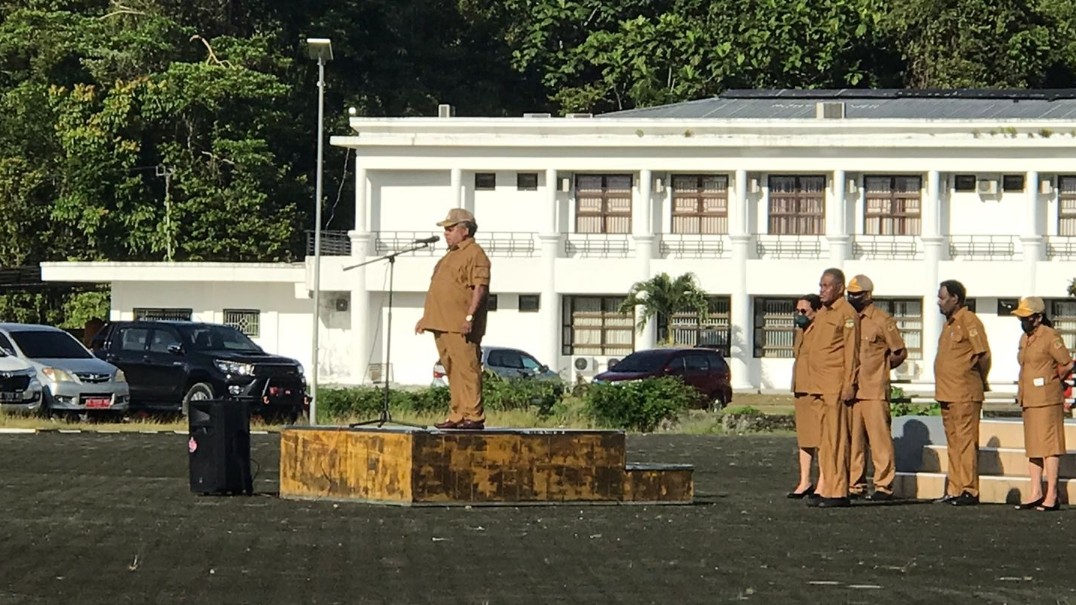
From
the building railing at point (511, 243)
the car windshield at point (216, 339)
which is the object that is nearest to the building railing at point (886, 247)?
the building railing at point (511, 243)

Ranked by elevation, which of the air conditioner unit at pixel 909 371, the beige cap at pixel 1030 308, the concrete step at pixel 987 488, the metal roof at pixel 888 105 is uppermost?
the metal roof at pixel 888 105

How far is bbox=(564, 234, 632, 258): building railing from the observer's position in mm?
62375

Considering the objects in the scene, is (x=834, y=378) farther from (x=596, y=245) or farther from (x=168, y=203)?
(x=168, y=203)

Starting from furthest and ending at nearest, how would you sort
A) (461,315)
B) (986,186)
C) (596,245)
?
(596,245) < (986,186) < (461,315)

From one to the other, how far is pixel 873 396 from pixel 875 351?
0.41m

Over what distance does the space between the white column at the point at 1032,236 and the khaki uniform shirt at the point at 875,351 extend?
135 feet

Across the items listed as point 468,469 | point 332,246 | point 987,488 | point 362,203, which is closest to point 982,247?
point 362,203

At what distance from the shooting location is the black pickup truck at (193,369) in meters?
37.9

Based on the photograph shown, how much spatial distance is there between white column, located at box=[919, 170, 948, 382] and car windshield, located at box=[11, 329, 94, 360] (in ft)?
96.1

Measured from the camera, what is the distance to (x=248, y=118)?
236 ft

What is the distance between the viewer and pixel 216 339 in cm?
3903

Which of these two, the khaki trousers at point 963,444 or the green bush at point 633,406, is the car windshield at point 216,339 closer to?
the green bush at point 633,406

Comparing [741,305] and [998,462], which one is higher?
[741,305]

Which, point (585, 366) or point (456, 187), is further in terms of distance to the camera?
point (456, 187)
